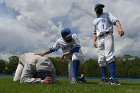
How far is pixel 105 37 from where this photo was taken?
35.6 feet

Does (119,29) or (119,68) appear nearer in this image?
(119,29)

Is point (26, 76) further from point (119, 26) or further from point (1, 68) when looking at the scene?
point (1, 68)

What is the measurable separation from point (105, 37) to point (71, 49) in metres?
1.41

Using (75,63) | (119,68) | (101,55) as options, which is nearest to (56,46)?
(75,63)

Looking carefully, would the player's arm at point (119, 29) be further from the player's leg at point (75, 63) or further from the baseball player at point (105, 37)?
the player's leg at point (75, 63)

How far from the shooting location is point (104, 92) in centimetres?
669

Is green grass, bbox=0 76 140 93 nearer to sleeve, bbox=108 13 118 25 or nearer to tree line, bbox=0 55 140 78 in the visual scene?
sleeve, bbox=108 13 118 25

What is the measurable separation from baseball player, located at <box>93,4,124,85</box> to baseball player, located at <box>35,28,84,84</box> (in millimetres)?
684

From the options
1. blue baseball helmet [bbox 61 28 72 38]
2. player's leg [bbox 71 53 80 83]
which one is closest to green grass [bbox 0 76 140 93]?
player's leg [bbox 71 53 80 83]

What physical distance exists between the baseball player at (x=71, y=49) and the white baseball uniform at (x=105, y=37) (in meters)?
0.82

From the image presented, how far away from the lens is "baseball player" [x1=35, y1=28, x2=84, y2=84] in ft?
37.1

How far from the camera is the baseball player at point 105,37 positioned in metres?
10.5

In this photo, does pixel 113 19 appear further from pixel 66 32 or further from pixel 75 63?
pixel 75 63

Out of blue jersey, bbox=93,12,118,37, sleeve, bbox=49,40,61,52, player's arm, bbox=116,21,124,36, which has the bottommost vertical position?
sleeve, bbox=49,40,61,52
